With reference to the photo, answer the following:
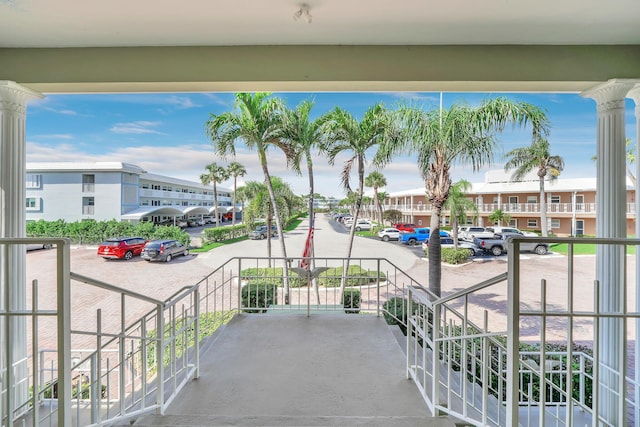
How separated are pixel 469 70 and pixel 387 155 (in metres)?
2.38

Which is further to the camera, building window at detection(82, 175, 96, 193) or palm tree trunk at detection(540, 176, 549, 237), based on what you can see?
building window at detection(82, 175, 96, 193)

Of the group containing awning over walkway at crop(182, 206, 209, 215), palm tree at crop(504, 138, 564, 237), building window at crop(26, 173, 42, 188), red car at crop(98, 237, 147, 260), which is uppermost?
palm tree at crop(504, 138, 564, 237)

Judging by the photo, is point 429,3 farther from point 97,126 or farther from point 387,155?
point 97,126

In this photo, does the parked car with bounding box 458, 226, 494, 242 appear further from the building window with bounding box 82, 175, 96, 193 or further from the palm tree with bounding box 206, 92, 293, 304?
the building window with bounding box 82, 175, 96, 193

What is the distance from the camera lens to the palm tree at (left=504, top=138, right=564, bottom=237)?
21.8 ft

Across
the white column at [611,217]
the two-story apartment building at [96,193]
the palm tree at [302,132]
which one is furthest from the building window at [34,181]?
the white column at [611,217]

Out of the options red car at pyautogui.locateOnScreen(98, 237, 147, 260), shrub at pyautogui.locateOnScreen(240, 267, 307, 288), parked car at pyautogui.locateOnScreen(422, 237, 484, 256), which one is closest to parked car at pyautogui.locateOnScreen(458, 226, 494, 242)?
parked car at pyautogui.locateOnScreen(422, 237, 484, 256)

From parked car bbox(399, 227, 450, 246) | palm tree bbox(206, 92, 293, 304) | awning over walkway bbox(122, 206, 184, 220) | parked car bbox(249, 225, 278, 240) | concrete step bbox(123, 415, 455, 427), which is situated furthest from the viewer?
parked car bbox(399, 227, 450, 246)

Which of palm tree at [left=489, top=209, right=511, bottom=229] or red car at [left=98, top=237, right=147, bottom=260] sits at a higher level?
palm tree at [left=489, top=209, right=511, bottom=229]

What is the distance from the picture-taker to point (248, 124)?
4.92 m

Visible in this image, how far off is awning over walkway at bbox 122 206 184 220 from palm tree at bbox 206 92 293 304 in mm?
5471

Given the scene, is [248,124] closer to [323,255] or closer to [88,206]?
[323,255]

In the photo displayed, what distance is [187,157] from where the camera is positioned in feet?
31.2

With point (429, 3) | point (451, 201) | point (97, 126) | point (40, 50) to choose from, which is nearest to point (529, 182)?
point (451, 201)
